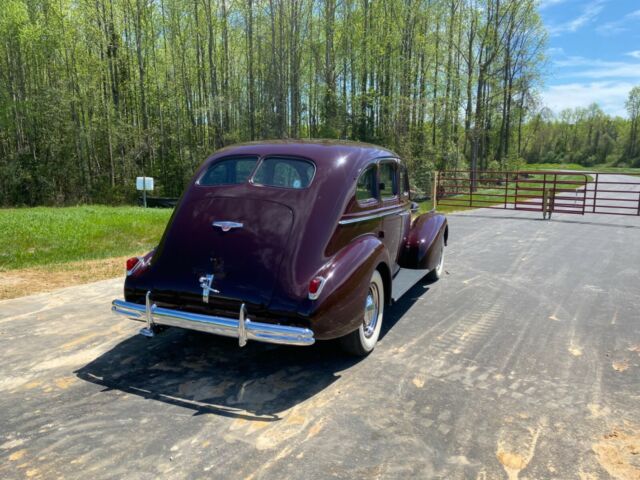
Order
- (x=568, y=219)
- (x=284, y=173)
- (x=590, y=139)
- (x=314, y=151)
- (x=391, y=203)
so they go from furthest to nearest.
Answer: (x=590, y=139), (x=568, y=219), (x=391, y=203), (x=314, y=151), (x=284, y=173)

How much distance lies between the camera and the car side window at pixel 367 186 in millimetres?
4457

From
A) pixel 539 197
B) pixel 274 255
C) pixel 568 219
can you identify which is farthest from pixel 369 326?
pixel 539 197

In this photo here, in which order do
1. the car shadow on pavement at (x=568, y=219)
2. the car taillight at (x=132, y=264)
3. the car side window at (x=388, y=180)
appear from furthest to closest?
the car shadow on pavement at (x=568, y=219)
the car side window at (x=388, y=180)
the car taillight at (x=132, y=264)

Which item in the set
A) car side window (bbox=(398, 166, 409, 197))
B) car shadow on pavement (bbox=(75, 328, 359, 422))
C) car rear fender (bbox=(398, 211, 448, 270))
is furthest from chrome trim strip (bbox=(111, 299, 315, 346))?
car side window (bbox=(398, 166, 409, 197))

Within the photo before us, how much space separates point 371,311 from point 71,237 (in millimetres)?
7442

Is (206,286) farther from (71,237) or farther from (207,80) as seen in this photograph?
(207,80)

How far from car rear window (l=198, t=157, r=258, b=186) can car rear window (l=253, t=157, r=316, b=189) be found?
0.12 metres

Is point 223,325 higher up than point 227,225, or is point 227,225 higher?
point 227,225

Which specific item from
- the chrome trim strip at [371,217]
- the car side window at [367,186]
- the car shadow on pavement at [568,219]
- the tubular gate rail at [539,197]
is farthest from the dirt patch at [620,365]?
the car shadow on pavement at [568,219]

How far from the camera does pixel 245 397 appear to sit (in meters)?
3.47

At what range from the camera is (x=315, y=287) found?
3.52m

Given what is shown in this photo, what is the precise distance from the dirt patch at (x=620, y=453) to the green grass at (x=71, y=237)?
846 cm

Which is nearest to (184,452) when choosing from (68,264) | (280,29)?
(68,264)

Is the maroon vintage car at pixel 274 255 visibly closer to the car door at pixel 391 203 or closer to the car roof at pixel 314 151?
the car roof at pixel 314 151
